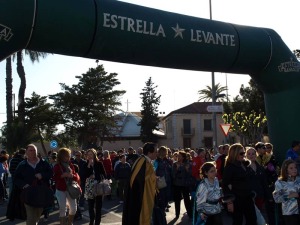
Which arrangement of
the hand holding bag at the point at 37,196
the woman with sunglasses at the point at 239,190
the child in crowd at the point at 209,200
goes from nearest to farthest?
1. the child in crowd at the point at 209,200
2. the woman with sunglasses at the point at 239,190
3. the hand holding bag at the point at 37,196

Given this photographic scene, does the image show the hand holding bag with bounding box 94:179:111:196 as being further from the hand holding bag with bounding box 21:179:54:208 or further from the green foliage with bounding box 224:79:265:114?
the green foliage with bounding box 224:79:265:114

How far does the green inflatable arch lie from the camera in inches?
232

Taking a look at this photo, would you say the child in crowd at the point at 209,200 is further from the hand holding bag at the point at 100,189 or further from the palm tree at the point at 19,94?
the palm tree at the point at 19,94

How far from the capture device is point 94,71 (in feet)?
161

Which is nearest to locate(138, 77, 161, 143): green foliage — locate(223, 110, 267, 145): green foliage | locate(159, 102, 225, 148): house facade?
locate(159, 102, 225, 148): house facade

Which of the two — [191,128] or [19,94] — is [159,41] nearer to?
[19,94]

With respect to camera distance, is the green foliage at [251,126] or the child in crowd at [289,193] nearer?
the child in crowd at [289,193]

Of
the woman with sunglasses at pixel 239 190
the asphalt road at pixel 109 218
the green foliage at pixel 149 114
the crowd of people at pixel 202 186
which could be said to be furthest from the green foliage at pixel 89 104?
the woman with sunglasses at pixel 239 190

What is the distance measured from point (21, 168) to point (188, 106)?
6435cm

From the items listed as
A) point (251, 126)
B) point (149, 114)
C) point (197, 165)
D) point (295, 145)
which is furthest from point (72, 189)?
point (149, 114)

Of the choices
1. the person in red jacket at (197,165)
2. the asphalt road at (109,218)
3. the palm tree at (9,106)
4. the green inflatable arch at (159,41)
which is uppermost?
the palm tree at (9,106)

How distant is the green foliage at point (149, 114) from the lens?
200 feet

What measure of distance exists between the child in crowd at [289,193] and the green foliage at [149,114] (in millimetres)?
53656

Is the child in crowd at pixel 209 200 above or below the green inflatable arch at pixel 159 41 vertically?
below
